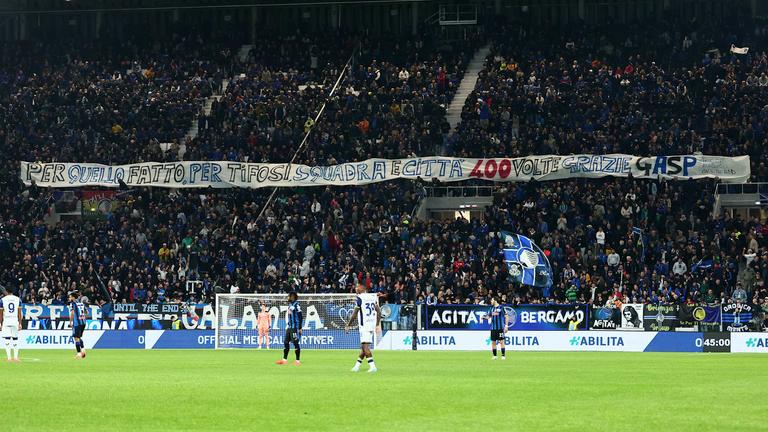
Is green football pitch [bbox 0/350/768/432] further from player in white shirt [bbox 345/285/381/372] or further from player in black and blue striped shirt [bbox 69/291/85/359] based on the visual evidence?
player in black and blue striped shirt [bbox 69/291/85/359]

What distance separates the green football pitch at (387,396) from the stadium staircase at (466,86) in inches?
1178

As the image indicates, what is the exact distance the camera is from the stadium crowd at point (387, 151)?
164ft

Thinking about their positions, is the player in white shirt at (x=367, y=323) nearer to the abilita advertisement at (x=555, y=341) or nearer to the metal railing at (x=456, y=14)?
the abilita advertisement at (x=555, y=341)

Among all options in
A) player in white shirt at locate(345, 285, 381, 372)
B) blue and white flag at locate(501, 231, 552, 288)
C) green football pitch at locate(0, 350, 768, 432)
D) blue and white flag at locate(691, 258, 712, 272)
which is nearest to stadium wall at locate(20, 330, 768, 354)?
blue and white flag at locate(501, 231, 552, 288)

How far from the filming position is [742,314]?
45.1m

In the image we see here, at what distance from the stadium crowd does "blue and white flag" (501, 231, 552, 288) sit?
0.56 metres

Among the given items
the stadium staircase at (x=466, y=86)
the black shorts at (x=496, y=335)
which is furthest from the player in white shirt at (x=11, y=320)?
the stadium staircase at (x=466, y=86)

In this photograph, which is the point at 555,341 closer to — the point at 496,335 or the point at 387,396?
the point at 496,335

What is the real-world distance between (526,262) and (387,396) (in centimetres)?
2904

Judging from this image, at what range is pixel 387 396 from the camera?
21172 millimetres

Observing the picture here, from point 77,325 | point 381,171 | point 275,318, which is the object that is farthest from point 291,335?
point 381,171

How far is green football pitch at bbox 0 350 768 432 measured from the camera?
55.1 ft

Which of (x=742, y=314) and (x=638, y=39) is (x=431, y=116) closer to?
(x=638, y=39)

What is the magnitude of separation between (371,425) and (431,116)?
4454cm
